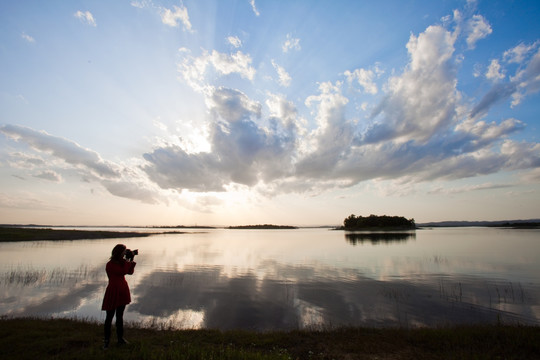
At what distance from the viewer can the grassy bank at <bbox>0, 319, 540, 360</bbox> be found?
9.57m

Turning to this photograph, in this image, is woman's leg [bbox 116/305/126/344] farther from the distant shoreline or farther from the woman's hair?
the distant shoreline

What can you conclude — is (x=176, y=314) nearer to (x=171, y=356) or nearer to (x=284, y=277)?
(x=171, y=356)

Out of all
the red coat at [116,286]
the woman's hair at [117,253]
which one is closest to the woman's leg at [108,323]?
the red coat at [116,286]

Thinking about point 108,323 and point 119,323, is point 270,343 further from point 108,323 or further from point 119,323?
point 108,323

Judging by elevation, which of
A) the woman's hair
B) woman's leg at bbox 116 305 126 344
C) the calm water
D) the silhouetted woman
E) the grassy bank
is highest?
the woman's hair

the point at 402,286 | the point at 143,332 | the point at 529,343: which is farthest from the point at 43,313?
the point at 402,286

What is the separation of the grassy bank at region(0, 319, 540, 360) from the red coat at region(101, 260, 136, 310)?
1.62 meters

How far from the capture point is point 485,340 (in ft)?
36.8

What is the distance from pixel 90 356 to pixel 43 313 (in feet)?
37.8

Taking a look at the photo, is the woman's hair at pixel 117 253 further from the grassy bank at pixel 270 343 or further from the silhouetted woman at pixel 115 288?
the grassy bank at pixel 270 343

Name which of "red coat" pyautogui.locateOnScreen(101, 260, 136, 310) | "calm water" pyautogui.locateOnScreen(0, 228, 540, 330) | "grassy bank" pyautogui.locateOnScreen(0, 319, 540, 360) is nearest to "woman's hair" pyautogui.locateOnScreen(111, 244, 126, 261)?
"red coat" pyautogui.locateOnScreen(101, 260, 136, 310)

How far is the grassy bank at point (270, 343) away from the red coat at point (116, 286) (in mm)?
1617

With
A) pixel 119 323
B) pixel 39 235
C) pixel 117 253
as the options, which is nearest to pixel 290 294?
pixel 119 323

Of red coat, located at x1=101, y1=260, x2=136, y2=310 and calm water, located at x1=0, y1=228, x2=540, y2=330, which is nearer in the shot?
red coat, located at x1=101, y1=260, x2=136, y2=310
